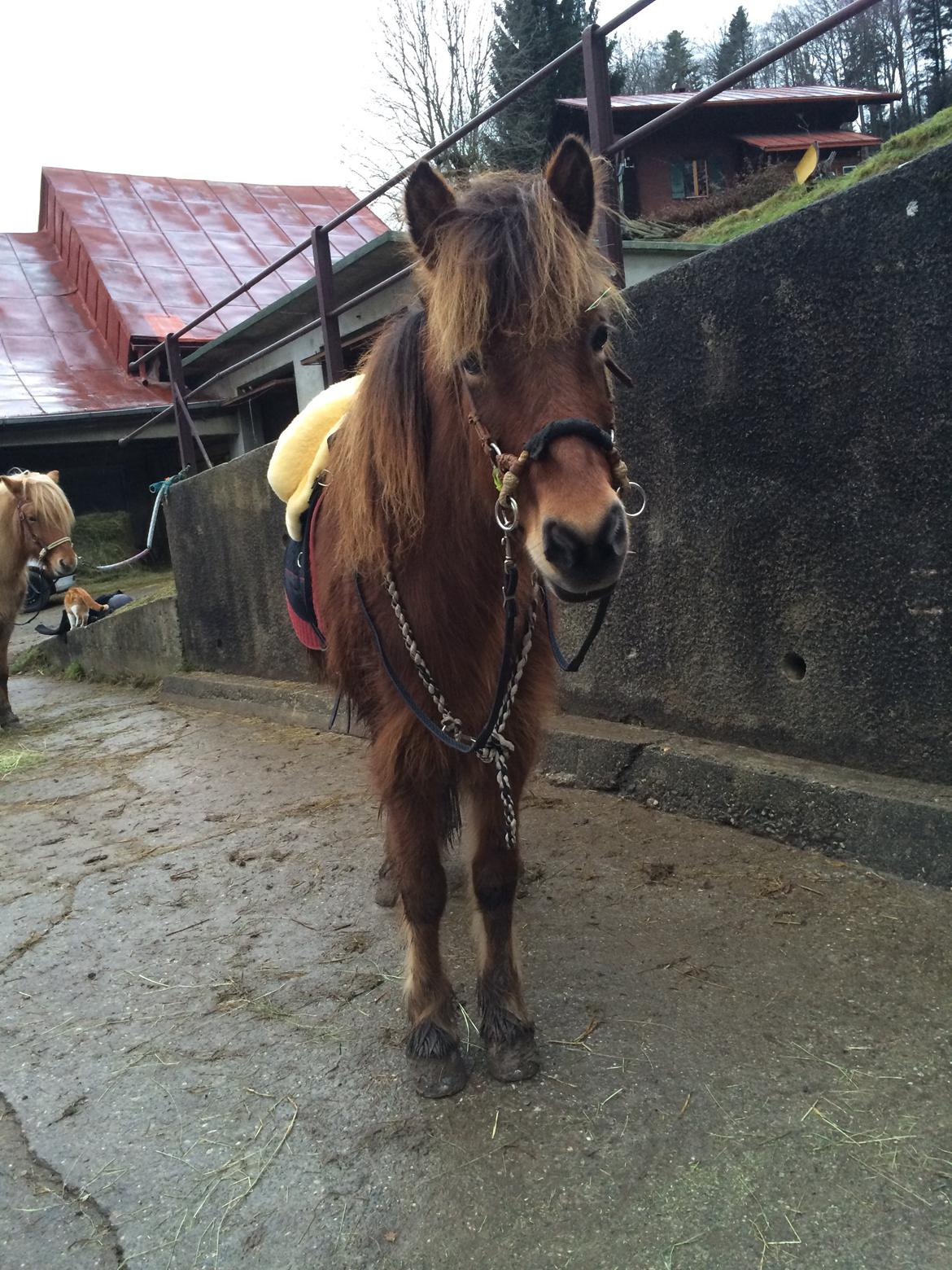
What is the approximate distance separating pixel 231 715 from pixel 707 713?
4.23m

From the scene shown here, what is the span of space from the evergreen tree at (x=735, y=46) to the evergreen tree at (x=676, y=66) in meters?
0.95

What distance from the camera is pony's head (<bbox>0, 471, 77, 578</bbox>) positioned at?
740 centimetres

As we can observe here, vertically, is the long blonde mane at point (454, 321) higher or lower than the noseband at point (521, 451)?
higher

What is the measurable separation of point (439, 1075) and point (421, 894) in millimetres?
448

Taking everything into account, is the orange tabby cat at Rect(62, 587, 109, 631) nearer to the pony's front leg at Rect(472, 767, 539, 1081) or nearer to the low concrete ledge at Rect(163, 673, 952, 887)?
the low concrete ledge at Rect(163, 673, 952, 887)

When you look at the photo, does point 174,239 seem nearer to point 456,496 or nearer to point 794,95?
point 794,95

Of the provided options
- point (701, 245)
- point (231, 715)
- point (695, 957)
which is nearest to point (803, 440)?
point (695, 957)

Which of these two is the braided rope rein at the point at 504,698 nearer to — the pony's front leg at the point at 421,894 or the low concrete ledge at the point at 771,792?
the pony's front leg at the point at 421,894

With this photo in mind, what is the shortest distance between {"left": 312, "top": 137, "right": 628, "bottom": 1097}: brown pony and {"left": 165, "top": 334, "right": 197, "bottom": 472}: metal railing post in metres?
6.40

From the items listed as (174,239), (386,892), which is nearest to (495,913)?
(386,892)

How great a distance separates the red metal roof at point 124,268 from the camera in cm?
1443

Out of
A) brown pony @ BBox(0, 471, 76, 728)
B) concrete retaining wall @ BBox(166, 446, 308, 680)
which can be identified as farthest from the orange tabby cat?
concrete retaining wall @ BBox(166, 446, 308, 680)

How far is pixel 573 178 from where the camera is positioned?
1991mm

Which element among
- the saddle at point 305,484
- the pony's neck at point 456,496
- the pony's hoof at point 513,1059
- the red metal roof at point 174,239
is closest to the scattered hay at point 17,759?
the saddle at point 305,484
